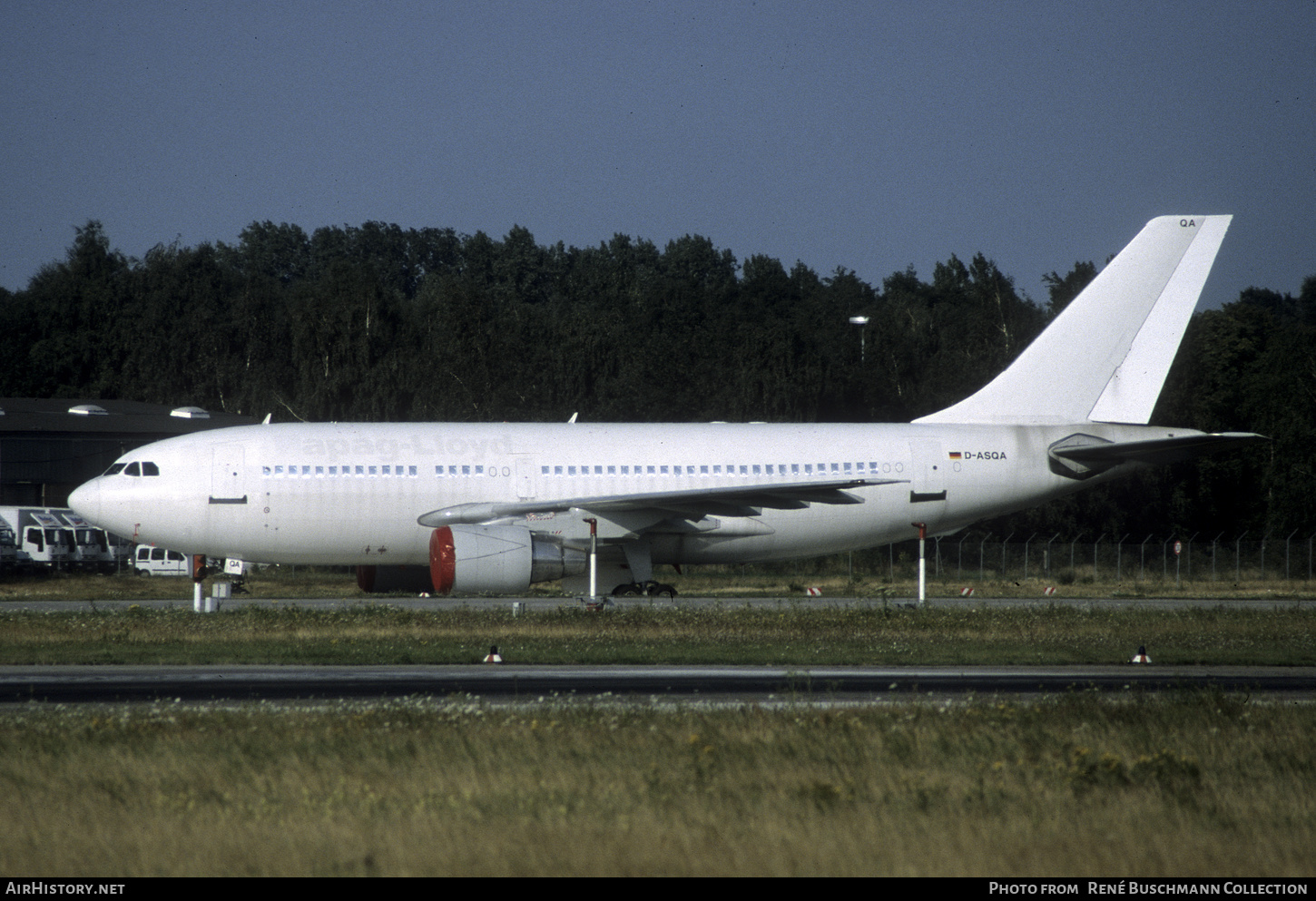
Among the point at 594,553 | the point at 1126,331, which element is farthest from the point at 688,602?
the point at 1126,331

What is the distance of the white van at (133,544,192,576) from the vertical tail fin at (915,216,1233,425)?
28.7m

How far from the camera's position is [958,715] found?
13250 mm

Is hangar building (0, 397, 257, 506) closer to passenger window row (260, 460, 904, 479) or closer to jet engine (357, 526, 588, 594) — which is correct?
passenger window row (260, 460, 904, 479)

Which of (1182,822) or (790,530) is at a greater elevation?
(790,530)

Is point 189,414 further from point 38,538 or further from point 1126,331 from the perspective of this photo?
point 1126,331

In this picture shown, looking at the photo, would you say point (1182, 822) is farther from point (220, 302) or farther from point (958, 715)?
point (220, 302)

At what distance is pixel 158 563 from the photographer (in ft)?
151

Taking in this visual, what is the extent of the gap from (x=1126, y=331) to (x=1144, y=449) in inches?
133

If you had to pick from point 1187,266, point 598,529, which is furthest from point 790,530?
point 1187,266

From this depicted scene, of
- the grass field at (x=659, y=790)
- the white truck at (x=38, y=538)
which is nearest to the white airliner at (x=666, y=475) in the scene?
the grass field at (x=659, y=790)

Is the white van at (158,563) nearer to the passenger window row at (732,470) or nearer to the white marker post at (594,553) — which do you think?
the passenger window row at (732,470)

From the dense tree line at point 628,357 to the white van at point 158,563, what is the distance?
11397 millimetres

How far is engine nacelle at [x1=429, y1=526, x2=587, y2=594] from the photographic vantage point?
86.0ft

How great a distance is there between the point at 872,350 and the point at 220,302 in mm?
37920
